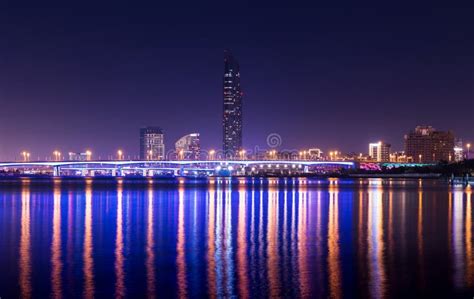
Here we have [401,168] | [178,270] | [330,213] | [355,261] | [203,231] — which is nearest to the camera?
[178,270]

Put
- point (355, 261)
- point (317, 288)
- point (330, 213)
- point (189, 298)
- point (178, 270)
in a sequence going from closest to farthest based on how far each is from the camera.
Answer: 1. point (189, 298)
2. point (317, 288)
3. point (178, 270)
4. point (355, 261)
5. point (330, 213)

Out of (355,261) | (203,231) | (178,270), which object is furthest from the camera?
(203,231)

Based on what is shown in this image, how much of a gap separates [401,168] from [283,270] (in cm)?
15282

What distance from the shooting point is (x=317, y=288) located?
1544cm

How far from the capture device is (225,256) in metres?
20.4

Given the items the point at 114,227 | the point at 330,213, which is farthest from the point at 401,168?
the point at 114,227

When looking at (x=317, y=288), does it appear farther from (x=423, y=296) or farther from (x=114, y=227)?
(x=114, y=227)

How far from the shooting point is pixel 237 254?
68.2 ft

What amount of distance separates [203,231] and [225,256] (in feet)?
23.9

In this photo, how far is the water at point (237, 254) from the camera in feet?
51.0

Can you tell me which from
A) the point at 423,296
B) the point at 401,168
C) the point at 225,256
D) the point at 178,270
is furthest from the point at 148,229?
the point at 401,168

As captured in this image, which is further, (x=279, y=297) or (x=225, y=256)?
(x=225, y=256)

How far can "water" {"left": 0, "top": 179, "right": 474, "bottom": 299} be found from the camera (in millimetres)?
15539

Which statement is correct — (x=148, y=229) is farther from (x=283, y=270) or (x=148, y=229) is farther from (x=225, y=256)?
(x=283, y=270)
